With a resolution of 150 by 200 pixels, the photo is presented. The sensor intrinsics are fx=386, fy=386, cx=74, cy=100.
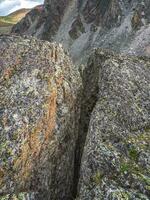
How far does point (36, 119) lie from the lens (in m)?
19.8

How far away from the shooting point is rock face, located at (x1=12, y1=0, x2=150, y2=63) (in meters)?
80.1

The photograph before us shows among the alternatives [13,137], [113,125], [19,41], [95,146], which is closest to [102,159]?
[95,146]

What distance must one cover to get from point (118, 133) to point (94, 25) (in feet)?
281

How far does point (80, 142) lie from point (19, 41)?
7084 millimetres

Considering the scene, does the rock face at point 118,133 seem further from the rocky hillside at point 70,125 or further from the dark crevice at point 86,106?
the dark crevice at point 86,106

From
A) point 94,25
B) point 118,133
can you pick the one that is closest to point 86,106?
point 118,133

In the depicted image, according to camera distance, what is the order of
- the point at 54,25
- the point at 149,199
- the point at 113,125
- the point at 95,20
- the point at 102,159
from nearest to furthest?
the point at 149,199 < the point at 102,159 < the point at 113,125 < the point at 95,20 < the point at 54,25

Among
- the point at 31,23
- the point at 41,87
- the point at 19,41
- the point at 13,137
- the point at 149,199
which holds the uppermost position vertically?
the point at 19,41

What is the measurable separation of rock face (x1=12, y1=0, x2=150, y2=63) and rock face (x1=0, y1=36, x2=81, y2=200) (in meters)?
46.6

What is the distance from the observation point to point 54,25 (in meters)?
118

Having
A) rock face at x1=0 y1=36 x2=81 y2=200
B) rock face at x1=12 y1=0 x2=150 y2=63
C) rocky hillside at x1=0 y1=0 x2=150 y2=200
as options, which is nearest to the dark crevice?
rocky hillside at x1=0 y1=0 x2=150 y2=200

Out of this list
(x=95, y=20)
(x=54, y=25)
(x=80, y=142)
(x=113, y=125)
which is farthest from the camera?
(x=54, y=25)

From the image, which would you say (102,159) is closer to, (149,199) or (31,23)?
(149,199)

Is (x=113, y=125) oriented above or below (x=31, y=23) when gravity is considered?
above
